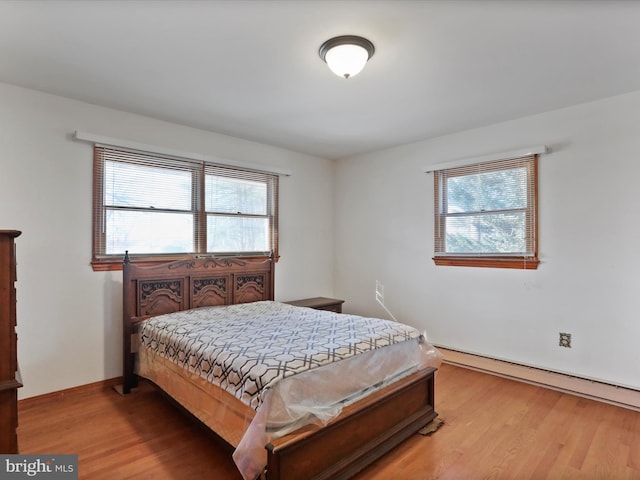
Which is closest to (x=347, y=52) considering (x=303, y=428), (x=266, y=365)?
(x=266, y=365)

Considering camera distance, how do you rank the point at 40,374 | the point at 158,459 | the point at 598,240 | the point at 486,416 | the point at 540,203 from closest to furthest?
the point at 158,459 < the point at 486,416 < the point at 40,374 < the point at 598,240 < the point at 540,203

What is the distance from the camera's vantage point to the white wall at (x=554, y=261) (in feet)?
9.27

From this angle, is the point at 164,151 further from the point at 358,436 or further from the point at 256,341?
the point at 358,436

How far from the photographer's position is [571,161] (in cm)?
306

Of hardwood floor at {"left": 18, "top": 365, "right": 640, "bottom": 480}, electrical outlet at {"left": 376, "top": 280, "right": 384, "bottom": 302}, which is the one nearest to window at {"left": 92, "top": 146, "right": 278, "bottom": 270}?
hardwood floor at {"left": 18, "top": 365, "right": 640, "bottom": 480}

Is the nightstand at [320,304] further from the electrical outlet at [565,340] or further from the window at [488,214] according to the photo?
the electrical outlet at [565,340]

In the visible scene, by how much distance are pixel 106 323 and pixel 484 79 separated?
3617mm

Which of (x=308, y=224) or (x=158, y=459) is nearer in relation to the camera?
(x=158, y=459)

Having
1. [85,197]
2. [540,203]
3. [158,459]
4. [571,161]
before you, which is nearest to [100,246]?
[85,197]

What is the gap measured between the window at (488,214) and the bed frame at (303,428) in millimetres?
1636

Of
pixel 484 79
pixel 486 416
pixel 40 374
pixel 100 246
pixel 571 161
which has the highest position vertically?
pixel 484 79

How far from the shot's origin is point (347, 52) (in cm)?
204

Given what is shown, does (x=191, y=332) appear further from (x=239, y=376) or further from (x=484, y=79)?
(x=484, y=79)

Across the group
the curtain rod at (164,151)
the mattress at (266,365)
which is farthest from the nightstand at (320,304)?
the curtain rod at (164,151)
